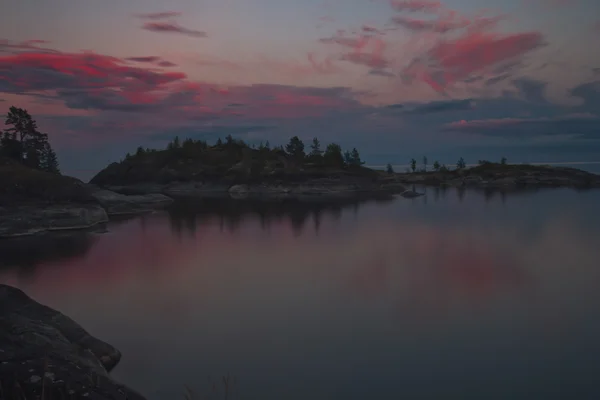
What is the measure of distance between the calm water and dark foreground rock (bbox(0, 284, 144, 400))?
53.4 inches

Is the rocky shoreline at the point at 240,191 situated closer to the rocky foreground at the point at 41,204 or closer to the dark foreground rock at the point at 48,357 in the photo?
the rocky foreground at the point at 41,204

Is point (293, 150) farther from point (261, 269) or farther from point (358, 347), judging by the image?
point (358, 347)

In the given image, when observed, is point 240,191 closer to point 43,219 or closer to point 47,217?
point 47,217

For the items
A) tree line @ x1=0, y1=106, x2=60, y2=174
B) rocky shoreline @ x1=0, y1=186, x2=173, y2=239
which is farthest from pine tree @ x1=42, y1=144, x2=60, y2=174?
rocky shoreline @ x1=0, y1=186, x2=173, y2=239

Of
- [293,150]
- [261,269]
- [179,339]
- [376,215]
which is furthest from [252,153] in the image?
[179,339]

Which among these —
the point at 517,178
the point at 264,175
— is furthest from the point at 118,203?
the point at 517,178

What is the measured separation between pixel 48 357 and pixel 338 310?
13.0 metres

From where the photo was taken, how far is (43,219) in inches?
1882

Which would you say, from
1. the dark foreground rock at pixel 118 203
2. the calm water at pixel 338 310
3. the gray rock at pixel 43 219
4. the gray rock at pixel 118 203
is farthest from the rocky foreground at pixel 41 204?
the gray rock at pixel 118 203

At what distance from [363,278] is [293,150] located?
534 ft

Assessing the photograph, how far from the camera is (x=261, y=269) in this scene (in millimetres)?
31609

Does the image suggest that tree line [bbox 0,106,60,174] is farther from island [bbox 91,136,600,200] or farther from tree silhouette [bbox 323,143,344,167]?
tree silhouette [bbox 323,143,344,167]

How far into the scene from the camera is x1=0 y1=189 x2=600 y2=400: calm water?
13.7 meters

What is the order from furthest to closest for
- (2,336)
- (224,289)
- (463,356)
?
1. (224,289)
2. (463,356)
3. (2,336)
